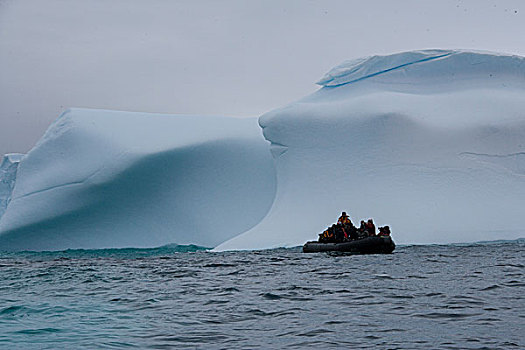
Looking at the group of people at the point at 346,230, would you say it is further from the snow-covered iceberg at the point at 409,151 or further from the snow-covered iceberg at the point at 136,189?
the snow-covered iceberg at the point at 136,189

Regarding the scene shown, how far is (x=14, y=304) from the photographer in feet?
27.2

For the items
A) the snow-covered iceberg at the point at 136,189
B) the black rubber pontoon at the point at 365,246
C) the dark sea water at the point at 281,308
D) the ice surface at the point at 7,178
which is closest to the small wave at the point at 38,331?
the dark sea water at the point at 281,308

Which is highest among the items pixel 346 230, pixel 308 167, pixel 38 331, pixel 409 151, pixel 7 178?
pixel 7 178

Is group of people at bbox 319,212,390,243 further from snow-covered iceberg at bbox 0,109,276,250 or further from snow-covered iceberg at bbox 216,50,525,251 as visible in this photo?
snow-covered iceberg at bbox 0,109,276,250

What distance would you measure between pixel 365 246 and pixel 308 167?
612 centimetres

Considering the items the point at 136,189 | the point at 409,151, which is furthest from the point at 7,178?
the point at 409,151

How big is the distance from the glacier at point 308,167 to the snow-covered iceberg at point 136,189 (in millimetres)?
50

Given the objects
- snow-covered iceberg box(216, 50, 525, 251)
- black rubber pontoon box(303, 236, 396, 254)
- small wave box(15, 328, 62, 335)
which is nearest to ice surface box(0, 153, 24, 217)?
snow-covered iceberg box(216, 50, 525, 251)

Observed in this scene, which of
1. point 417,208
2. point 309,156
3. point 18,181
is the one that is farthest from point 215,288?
point 18,181

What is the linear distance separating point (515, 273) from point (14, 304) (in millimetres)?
6866

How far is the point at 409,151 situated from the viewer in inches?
786

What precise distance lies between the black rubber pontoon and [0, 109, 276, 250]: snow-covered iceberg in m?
8.15

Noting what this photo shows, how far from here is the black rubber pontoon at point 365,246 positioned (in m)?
15.0

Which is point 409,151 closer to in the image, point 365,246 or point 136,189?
point 365,246
